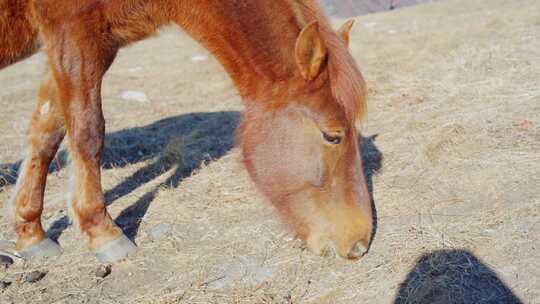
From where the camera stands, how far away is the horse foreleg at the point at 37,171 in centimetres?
398

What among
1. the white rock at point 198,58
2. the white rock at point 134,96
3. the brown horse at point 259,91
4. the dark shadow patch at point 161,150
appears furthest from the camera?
the white rock at point 198,58

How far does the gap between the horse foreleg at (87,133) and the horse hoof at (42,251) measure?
339mm

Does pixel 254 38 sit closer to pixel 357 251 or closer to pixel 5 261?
pixel 357 251

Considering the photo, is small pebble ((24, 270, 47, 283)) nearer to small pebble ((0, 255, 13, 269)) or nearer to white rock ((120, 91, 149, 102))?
small pebble ((0, 255, 13, 269))

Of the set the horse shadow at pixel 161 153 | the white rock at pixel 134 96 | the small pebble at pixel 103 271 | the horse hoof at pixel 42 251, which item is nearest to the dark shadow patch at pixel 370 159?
the horse shadow at pixel 161 153

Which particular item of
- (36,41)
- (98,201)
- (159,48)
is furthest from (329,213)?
(159,48)

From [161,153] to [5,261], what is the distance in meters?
2.50

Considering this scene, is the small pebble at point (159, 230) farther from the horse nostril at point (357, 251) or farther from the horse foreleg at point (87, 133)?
the horse nostril at point (357, 251)

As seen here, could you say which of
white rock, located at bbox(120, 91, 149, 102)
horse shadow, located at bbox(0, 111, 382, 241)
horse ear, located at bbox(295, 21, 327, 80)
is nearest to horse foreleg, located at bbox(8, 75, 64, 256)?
horse shadow, located at bbox(0, 111, 382, 241)

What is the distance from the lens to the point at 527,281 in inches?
114

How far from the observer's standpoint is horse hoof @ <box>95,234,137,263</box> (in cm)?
375

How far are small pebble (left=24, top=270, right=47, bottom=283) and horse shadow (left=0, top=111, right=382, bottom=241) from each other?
1.86 feet

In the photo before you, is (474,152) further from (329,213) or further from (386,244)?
(329,213)

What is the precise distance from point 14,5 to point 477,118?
495 centimetres
